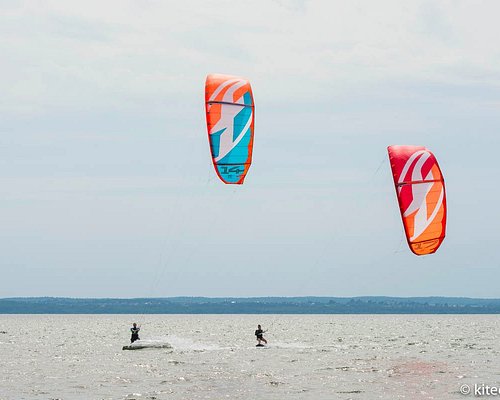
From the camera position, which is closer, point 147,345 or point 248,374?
point 248,374

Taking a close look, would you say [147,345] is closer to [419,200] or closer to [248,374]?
[248,374]

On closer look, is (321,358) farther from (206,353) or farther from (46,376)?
(46,376)

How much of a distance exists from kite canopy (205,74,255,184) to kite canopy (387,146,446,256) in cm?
663

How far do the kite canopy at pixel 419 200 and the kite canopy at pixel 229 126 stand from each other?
21.7 feet

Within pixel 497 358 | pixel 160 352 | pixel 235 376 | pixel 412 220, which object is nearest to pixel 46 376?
pixel 235 376

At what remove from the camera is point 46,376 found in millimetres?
44375

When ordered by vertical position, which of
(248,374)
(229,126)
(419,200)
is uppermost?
(229,126)

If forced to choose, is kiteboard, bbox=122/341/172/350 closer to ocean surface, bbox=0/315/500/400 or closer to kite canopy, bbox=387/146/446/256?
ocean surface, bbox=0/315/500/400

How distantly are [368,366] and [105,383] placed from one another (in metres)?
15.0

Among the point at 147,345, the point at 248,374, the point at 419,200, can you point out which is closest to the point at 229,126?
the point at 419,200

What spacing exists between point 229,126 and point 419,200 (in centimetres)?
910

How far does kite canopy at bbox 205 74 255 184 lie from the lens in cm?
3978

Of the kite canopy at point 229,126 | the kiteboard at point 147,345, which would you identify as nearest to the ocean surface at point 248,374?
the kiteboard at point 147,345

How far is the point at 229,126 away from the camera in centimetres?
3994
